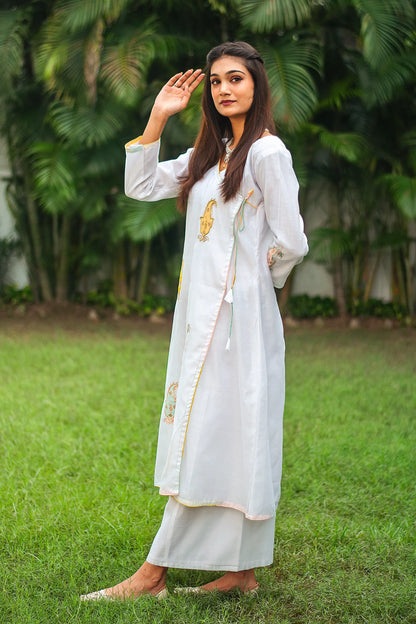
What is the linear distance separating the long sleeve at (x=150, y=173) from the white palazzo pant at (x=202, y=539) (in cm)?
101

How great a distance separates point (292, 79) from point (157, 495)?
419cm

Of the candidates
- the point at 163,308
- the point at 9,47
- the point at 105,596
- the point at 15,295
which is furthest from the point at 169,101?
the point at 15,295

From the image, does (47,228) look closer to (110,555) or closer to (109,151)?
(109,151)

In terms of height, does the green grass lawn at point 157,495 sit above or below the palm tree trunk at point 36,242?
below

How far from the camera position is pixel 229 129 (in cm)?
247

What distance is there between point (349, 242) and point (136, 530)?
4782 mm

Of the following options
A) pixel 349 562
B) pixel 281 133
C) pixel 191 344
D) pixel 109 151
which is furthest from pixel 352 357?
pixel 191 344

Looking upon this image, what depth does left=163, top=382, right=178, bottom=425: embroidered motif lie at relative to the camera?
2422 millimetres

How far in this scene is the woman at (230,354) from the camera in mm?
2264

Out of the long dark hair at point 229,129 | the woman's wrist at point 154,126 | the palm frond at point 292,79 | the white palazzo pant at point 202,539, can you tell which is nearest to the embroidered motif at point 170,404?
the white palazzo pant at point 202,539

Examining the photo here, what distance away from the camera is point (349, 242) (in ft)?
23.4

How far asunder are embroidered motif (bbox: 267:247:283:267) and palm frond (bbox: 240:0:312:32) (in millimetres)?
4282

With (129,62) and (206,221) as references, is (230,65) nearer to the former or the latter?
(206,221)

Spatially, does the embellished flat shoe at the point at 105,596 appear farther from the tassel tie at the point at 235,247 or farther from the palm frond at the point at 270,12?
the palm frond at the point at 270,12
